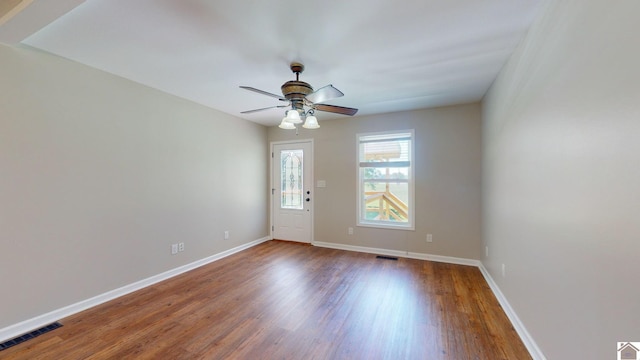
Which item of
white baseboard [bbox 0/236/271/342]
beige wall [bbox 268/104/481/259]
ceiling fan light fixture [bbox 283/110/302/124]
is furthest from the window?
white baseboard [bbox 0/236/271/342]

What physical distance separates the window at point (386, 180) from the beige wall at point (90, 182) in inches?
104

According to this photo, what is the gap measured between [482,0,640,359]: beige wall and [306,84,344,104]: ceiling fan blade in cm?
148

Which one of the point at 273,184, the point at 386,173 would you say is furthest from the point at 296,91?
the point at 273,184

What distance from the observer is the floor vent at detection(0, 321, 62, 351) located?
2.04 m

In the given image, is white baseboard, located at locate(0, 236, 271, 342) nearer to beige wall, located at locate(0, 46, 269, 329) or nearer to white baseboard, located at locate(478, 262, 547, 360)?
beige wall, located at locate(0, 46, 269, 329)

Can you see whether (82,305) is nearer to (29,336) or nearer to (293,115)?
(29,336)

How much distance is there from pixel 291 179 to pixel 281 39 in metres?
3.46

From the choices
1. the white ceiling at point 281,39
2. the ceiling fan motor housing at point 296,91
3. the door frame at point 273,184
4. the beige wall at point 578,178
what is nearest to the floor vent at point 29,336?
the white ceiling at point 281,39

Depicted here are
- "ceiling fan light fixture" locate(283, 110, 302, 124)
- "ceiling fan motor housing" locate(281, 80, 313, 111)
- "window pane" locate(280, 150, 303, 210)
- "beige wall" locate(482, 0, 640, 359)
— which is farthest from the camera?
"window pane" locate(280, 150, 303, 210)

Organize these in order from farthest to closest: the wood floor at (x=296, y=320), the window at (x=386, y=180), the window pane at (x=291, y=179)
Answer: the window pane at (x=291, y=179) < the window at (x=386, y=180) < the wood floor at (x=296, y=320)

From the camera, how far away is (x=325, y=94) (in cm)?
234

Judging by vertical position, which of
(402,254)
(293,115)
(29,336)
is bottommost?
(29,336)

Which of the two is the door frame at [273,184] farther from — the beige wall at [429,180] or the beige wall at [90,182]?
the beige wall at [90,182]

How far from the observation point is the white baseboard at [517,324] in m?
1.85
